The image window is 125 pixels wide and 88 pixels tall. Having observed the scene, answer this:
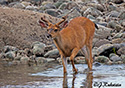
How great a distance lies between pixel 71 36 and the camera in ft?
34.9

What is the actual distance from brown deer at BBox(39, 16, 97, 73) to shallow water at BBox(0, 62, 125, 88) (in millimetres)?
537

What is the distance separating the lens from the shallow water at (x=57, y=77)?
26.8 feet

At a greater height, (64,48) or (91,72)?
(64,48)

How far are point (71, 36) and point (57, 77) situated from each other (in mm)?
1762

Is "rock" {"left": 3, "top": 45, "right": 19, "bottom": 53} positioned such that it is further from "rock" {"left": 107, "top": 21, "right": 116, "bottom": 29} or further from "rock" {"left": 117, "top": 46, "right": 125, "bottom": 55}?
"rock" {"left": 107, "top": 21, "right": 116, "bottom": 29}

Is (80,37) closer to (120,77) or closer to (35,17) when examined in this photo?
(120,77)

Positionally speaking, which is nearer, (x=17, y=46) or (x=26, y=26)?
(x=17, y=46)

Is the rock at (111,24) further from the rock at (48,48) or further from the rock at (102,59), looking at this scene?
the rock at (102,59)

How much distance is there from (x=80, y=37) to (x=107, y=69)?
131cm

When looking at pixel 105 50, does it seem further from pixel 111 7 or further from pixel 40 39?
pixel 111 7

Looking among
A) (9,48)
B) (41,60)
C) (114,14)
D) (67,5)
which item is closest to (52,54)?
(41,60)

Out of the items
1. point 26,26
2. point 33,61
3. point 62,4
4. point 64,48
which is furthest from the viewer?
point 62,4

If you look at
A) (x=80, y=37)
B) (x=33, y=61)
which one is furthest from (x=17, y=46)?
(x=80, y=37)

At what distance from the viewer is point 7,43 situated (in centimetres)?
1430
